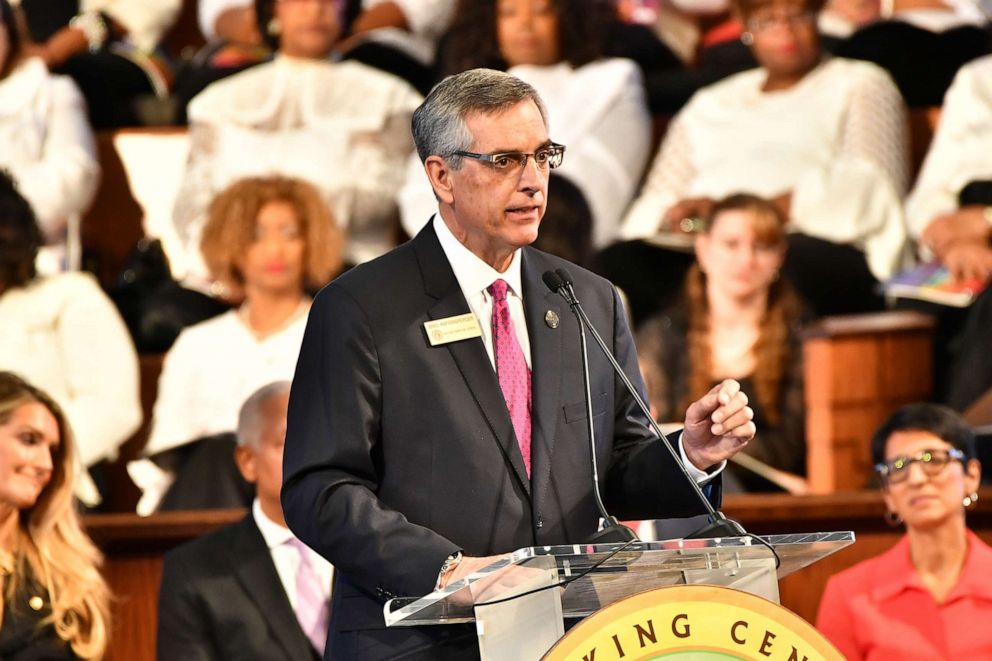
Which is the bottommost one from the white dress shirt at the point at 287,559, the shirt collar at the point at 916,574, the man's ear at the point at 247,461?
the shirt collar at the point at 916,574

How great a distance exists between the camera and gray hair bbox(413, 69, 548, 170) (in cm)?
193

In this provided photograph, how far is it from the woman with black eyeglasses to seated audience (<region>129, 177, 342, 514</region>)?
1.48 metres

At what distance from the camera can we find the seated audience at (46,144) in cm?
492

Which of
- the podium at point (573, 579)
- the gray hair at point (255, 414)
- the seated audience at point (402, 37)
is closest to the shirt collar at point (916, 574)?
the gray hair at point (255, 414)

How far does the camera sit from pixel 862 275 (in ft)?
14.9

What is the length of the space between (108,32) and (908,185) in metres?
2.63

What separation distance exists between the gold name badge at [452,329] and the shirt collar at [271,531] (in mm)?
1341

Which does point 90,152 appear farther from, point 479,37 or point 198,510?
point 198,510

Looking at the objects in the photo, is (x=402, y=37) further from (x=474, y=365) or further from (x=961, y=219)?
(x=474, y=365)

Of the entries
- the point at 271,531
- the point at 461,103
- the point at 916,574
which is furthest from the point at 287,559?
the point at 461,103

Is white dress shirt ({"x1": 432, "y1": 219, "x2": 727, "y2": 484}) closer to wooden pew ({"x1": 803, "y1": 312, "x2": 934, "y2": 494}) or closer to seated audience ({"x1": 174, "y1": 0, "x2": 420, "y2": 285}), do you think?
wooden pew ({"x1": 803, "y1": 312, "x2": 934, "y2": 494})

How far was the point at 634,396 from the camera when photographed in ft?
6.41

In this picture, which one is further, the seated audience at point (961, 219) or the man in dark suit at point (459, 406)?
the seated audience at point (961, 219)

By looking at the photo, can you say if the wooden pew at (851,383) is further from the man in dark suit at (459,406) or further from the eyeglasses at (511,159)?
the eyeglasses at (511,159)
